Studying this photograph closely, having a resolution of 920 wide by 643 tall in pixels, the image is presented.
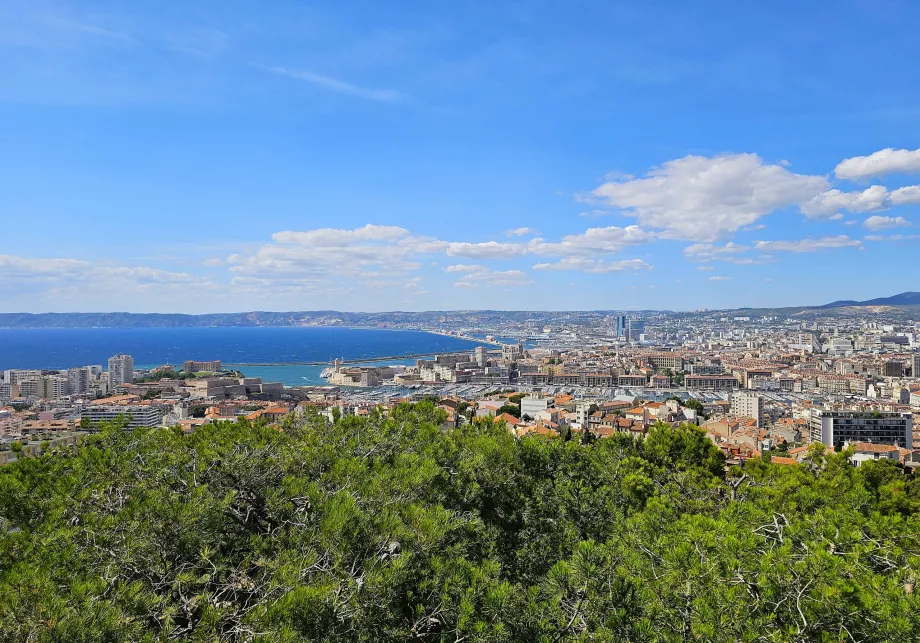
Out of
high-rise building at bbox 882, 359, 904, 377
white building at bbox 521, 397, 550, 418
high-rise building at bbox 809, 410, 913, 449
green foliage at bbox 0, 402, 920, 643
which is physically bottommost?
high-rise building at bbox 882, 359, 904, 377

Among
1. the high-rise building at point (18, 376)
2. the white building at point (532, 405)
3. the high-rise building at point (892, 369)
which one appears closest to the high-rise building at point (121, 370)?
the high-rise building at point (18, 376)

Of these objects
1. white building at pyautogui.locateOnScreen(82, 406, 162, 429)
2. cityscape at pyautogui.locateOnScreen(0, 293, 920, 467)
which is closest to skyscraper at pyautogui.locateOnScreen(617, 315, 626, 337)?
cityscape at pyautogui.locateOnScreen(0, 293, 920, 467)

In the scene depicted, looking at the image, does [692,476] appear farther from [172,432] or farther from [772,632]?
[172,432]

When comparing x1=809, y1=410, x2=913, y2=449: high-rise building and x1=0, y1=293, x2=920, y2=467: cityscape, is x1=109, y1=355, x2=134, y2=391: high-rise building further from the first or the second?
x1=809, y1=410, x2=913, y2=449: high-rise building

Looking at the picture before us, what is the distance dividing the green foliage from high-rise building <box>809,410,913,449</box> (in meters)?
22.5

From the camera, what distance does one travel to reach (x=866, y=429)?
24.5 m

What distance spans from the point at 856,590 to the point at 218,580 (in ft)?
13.7

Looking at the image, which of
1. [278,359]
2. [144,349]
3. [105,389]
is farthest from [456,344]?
[105,389]

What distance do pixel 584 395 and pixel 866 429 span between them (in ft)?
82.9

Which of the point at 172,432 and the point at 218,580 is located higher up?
the point at 172,432

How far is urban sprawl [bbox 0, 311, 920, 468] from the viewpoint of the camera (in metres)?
23.6

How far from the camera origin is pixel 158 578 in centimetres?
387

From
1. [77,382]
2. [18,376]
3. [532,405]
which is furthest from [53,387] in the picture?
[532,405]

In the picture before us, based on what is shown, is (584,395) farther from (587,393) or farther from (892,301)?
(892,301)
